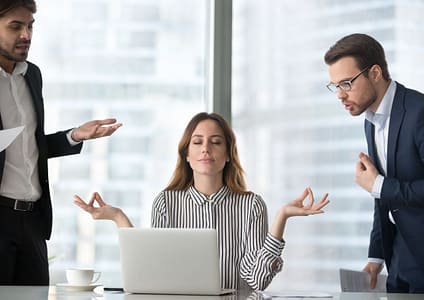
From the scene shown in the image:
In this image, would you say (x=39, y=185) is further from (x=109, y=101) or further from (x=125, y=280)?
(x=109, y=101)

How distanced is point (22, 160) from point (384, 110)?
5.11 ft

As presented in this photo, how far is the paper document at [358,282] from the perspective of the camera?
347 centimetres

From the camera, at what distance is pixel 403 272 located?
320cm

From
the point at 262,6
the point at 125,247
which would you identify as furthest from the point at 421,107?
the point at 262,6

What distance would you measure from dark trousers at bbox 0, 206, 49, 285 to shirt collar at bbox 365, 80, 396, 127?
151 centimetres

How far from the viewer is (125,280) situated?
2656mm

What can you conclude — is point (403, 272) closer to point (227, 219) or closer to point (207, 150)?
point (227, 219)

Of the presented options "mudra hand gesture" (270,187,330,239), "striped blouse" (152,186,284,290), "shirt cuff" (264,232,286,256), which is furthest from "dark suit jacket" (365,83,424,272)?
"striped blouse" (152,186,284,290)

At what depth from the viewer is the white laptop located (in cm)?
259

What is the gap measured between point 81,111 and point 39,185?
1220 millimetres

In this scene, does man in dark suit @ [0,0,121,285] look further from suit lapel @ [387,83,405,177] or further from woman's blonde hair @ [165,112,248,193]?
suit lapel @ [387,83,405,177]

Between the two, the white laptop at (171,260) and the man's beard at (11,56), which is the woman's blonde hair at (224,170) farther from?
the white laptop at (171,260)

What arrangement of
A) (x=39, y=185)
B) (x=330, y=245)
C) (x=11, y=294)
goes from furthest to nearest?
(x=330, y=245)
(x=39, y=185)
(x=11, y=294)

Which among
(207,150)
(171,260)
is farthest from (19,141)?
(171,260)
